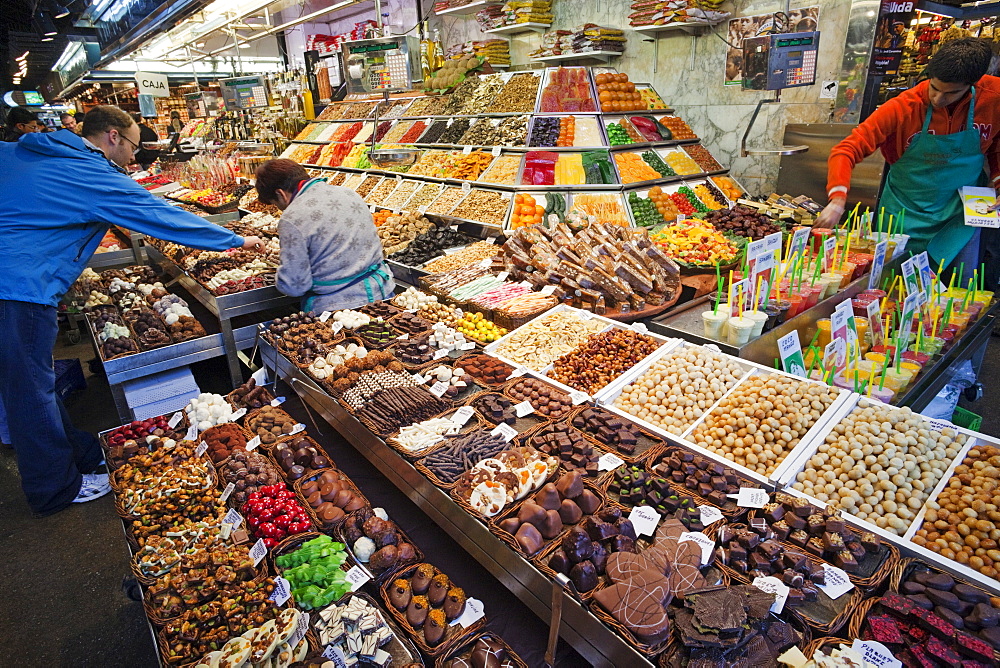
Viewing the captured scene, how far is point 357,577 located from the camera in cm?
189

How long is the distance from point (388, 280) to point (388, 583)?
2.96m

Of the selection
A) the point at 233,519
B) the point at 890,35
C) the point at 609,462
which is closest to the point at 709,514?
the point at 609,462

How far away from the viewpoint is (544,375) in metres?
2.93

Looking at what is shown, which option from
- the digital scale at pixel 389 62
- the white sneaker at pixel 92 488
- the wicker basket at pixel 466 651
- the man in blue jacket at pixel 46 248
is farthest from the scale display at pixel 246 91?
the wicker basket at pixel 466 651

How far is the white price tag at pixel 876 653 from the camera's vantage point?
142cm

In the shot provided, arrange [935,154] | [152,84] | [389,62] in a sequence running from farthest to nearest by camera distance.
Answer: [152,84] → [389,62] → [935,154]

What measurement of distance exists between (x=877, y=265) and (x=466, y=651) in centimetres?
402

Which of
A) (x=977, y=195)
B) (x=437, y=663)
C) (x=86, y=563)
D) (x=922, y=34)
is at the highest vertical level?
(x=922, y=34)

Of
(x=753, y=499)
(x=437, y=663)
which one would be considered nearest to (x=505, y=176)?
(x=753, y=499)

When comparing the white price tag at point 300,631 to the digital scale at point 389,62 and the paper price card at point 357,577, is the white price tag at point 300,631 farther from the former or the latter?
the digital scale at point 389,62

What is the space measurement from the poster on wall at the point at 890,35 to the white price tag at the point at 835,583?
5.99m

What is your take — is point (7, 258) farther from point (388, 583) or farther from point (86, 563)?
point (388, 583)

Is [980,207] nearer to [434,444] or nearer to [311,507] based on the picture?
[434,444]

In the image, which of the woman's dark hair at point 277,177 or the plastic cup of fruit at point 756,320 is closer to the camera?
the plastic cup of fruit at point 756,320
